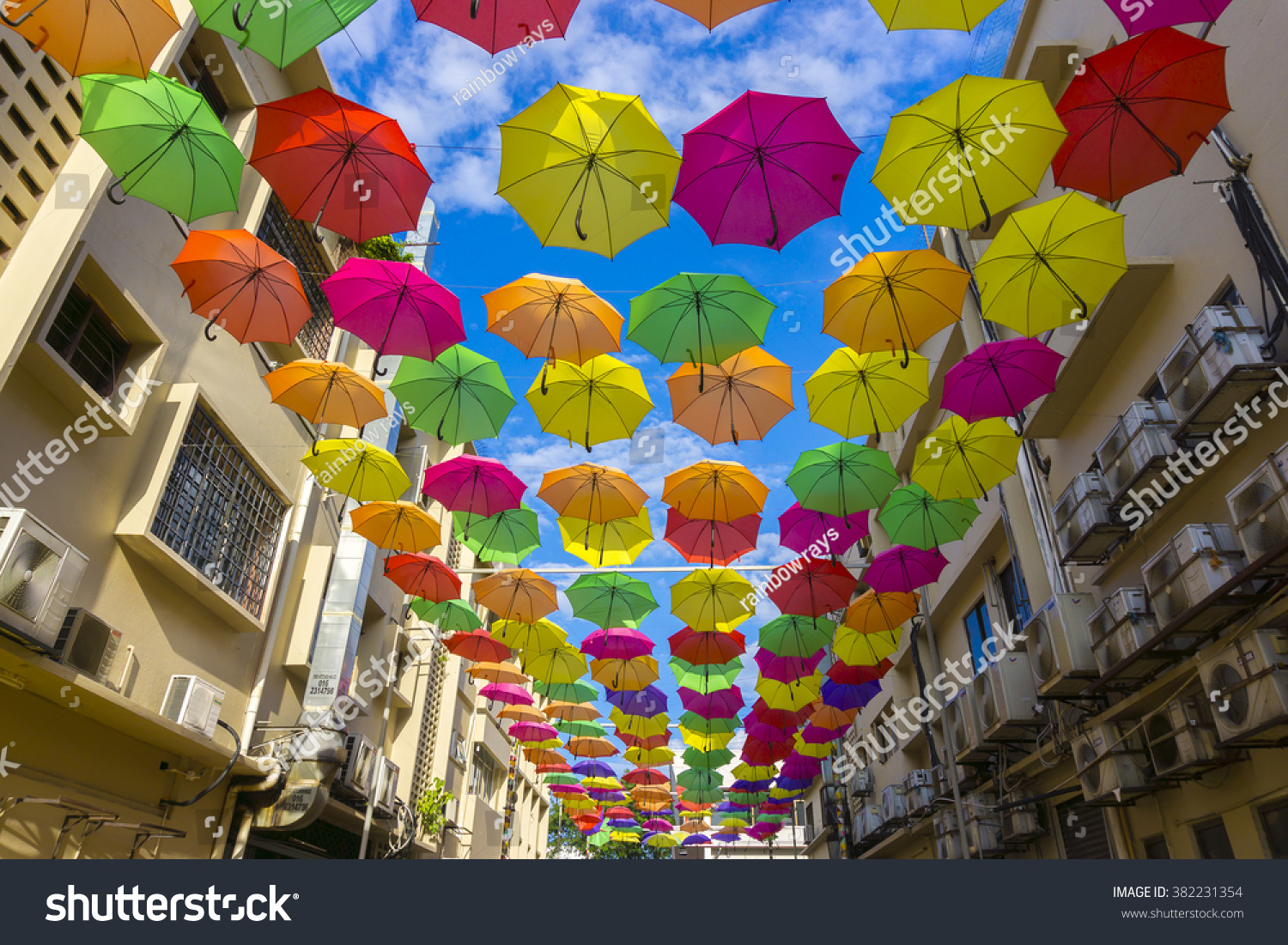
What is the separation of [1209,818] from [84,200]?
10750mm

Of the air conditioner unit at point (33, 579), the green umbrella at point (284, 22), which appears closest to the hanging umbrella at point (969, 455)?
the green umbrella at point (284, 22)

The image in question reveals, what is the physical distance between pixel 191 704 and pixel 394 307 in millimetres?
4791

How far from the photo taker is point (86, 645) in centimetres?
647

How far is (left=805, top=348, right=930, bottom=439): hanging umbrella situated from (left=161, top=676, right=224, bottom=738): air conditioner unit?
7.35 m

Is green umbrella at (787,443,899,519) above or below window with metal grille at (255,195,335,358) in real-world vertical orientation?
below

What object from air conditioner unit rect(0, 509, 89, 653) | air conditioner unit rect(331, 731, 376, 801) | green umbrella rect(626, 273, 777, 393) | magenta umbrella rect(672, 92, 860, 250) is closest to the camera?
air conditioner unit rect(0, 509, 89, 653)

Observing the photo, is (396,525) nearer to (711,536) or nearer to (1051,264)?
(711,536)

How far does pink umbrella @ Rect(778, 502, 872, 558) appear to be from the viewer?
11.0 meters

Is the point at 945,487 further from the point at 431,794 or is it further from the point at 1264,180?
the point at 431,794

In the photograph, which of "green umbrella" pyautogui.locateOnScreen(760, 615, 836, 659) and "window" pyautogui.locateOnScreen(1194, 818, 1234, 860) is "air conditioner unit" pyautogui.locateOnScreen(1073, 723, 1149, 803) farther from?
"green umbrella" pyautogui.locateOnScreen(760, 615, 836, 659)

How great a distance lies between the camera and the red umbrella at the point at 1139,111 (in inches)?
213

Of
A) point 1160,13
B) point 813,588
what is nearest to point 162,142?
point 1160,13

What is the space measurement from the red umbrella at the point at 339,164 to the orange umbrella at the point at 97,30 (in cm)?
82

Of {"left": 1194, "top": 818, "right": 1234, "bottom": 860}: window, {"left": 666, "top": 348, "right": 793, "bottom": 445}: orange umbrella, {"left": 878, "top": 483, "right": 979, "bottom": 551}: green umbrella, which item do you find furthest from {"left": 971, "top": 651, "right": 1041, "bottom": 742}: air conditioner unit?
{"left": 666, "top": 348, "right": 793, "bottom": 445}: orange umbrella
